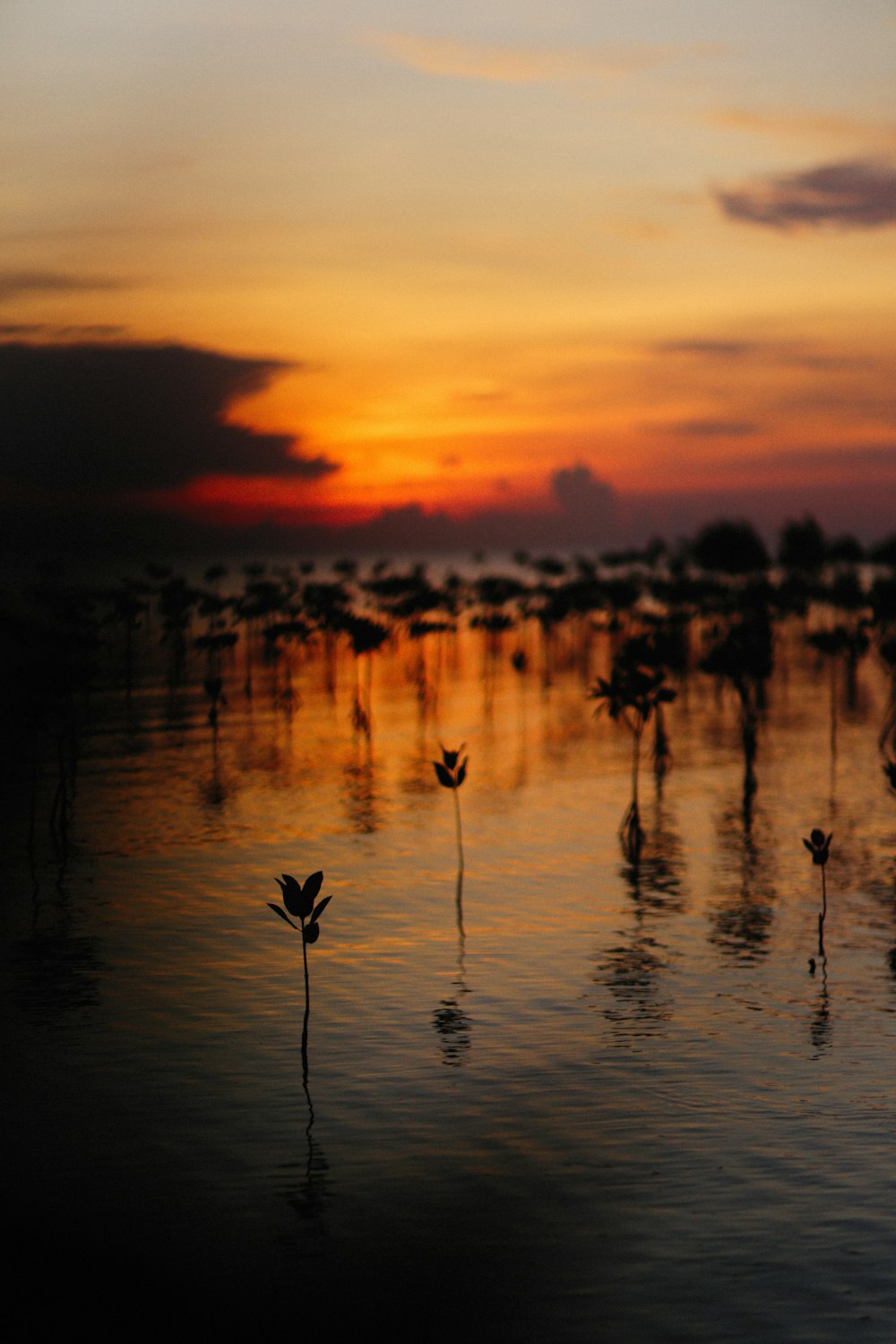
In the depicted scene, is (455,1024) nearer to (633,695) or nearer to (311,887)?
(311,887)

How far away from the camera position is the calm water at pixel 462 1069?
9664 mm

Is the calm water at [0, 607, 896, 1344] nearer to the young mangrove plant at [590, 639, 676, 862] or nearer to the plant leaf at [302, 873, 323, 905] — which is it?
the young mangrove plant at [590, 639, 676, 862]

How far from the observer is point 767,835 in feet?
82.3

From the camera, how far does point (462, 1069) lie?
43.9 ft

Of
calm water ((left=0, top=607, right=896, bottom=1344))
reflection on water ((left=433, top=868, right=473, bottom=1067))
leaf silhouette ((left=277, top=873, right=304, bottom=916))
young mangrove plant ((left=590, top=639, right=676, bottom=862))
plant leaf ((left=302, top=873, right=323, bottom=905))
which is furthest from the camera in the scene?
young mangrove plant ((left=590, top=639, right=676, bottom=862))

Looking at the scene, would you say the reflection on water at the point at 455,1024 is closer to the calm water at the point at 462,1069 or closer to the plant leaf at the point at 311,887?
the calm water at the point at 462,1069

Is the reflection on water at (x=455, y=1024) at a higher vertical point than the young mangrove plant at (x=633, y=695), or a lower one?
lower

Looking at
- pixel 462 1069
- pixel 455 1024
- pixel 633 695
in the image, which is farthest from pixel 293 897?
pixel 633 695

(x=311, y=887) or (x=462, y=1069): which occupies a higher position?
(x=311, y=887)

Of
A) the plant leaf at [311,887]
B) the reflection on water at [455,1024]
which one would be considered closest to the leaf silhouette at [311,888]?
the plant leaf at [311,887]

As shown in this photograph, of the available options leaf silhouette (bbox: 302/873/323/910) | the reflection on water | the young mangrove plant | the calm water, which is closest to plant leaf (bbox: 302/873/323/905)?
leaf silhouette (bbox: 302/873/323/910)

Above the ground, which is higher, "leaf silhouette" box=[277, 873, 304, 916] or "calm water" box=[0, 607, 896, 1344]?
"leaf silhouette" box=[277, 873, 304, 916]

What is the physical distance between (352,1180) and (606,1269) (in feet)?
7.16

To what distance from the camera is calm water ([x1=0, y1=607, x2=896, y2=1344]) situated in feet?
31.7
